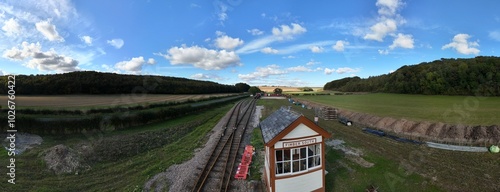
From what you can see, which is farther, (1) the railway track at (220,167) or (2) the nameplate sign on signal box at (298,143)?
(1) the railway track at (220,167)

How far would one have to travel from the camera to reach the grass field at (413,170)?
12477 millimetres

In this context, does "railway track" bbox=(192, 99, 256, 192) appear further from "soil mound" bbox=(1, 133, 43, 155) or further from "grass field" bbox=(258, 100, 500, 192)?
"soil mound" bbox=(1, 133, 43, 155)

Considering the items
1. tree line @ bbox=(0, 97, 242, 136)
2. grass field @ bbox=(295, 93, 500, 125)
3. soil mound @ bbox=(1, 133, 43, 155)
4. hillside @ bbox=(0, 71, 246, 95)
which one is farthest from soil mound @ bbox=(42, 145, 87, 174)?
grass field @ bbox=(295, 93, 500, 125)

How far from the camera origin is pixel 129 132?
29625 millimetres

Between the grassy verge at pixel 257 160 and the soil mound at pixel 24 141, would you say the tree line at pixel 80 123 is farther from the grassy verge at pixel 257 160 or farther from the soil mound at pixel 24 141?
the grassy verge at pixel 257 160

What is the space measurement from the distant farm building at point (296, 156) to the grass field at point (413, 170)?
2.15 m

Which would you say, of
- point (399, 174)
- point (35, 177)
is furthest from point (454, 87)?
point (35, 177)

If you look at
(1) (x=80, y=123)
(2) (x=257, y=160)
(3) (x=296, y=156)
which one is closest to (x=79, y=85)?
Result: (1) (x=80, y=123)

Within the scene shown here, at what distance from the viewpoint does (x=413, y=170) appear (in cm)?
1455

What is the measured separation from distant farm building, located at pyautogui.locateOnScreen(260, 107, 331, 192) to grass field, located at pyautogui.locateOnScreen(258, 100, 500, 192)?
215cm

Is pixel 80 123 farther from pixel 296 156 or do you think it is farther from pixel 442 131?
pixel 442 131

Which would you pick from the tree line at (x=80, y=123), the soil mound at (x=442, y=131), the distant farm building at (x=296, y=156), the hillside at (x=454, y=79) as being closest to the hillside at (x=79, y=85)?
the tree line at (x=80, y=123)

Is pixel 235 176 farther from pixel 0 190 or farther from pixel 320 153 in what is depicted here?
pixel 0 190

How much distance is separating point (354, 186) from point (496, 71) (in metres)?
86.5
